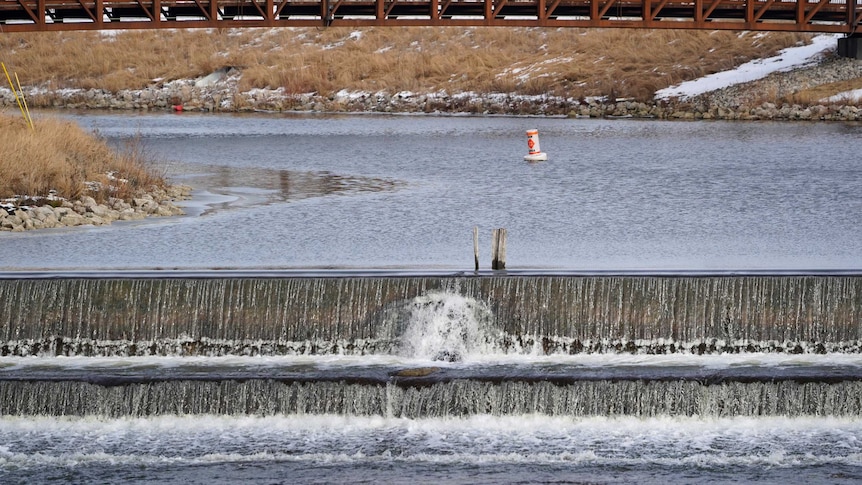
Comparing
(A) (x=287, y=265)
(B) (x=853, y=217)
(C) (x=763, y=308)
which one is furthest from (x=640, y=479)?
(B) (x=853, y=217)

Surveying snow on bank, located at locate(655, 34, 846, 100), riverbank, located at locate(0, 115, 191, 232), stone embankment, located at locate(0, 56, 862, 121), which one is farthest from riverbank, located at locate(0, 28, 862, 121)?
riverbank, located at locate(0, 115, 191, 232)

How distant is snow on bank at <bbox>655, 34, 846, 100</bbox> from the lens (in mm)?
75250

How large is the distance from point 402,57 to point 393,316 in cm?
7711

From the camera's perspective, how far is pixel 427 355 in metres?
20.1

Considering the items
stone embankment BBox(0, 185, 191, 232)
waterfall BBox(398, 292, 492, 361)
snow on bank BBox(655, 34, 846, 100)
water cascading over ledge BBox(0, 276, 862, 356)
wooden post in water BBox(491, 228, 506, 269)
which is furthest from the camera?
snow on bank BBox(655, 34, 846, 100)

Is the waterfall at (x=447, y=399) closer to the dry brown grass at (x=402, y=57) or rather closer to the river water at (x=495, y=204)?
the river water at (x=495, y=204)

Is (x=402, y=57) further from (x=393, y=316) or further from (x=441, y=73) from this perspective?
(x=393, y=316)

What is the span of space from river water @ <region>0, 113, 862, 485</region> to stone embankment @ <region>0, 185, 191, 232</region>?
67 centimetres

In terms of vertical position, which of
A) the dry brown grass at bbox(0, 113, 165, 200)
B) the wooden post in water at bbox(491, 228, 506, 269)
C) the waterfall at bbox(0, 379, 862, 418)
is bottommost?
the waterfall at bbox(0, 379, 862, 418)

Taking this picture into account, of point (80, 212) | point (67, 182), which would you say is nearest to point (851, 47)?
point (67, 182)

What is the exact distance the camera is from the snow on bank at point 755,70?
7525 centimetres

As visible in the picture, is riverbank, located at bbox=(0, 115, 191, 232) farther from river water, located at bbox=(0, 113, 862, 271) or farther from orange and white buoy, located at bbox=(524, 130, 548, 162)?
orange and white buoy, located at bbox=(524, 130, 548, 162)

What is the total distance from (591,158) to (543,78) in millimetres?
→ 37982

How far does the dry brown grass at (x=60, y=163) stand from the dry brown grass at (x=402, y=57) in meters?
47.4
